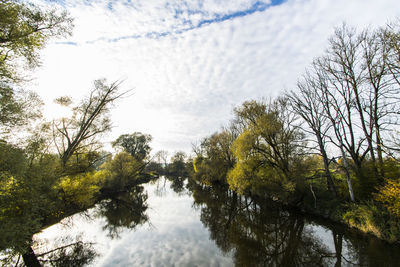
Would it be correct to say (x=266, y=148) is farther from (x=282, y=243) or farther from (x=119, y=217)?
(x=119, y=217)

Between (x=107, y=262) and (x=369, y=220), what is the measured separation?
48.0ft

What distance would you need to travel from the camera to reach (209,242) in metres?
10.1

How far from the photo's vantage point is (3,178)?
5488 millimetres

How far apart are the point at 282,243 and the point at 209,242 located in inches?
167

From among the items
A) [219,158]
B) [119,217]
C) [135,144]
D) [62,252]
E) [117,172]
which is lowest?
[119,217]

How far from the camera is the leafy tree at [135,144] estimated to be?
54928mm

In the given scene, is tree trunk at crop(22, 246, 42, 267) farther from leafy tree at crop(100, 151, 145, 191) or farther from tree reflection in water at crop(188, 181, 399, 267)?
leafy tree at crop(100, 151, 145, 191)

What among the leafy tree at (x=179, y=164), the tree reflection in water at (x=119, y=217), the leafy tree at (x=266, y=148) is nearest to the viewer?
the tree reflection in water at (x=119, y=217)

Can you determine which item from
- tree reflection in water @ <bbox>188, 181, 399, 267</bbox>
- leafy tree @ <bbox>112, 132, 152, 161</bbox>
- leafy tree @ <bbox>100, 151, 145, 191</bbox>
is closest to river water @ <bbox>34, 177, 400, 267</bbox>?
tree reflection in water @ <bbox>188, 181, 399, 267</bbox>

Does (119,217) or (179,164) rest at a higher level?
(179,164)

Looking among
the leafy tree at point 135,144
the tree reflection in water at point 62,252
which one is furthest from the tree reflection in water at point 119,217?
the leafy tree at point 135,144

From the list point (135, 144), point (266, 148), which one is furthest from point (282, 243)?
point (135, 144)

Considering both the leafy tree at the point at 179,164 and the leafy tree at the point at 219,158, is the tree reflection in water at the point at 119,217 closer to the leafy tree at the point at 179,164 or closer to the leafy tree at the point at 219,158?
the leafy tree at the point at 219,158

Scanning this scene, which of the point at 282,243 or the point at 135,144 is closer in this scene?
the point at 282,243
